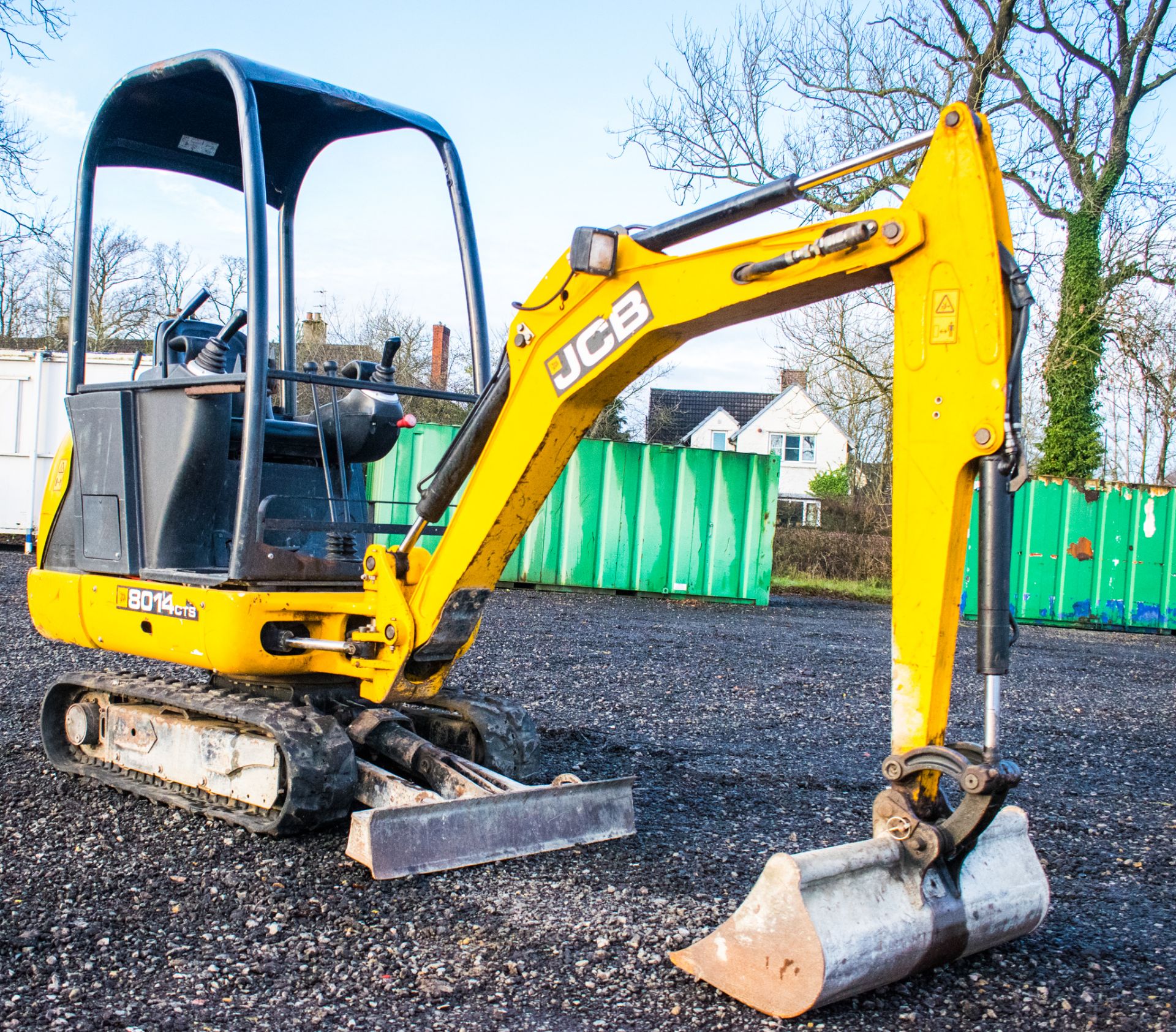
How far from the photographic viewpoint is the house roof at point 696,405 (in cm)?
4847

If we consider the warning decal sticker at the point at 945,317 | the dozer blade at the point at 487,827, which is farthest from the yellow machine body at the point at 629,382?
the dozer blade at the point at 487,827

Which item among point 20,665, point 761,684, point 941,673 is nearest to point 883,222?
point 941,673

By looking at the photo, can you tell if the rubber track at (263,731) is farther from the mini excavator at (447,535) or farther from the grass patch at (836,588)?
the grass patch at (836,588)

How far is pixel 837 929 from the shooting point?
2.91 metres

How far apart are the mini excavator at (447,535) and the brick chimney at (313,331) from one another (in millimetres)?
25316

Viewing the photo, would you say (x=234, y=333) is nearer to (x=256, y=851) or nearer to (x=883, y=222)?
(x=256, y=851)

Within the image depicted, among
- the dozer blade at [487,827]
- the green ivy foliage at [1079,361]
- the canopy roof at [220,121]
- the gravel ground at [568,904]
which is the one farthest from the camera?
the green ivy foliage at [1079,361]

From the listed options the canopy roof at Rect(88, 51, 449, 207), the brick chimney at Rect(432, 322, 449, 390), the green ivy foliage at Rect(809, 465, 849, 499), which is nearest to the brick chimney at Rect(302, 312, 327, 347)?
the brick chimney at Rect(432, 322, 449, 390)

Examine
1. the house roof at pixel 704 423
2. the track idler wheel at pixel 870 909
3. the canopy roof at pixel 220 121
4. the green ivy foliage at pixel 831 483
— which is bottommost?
the track idler wheel at pixel 870 909

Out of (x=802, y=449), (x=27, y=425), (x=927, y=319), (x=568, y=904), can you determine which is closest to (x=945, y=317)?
A: (x=927, y=319)

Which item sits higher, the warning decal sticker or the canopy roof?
the canopy roof

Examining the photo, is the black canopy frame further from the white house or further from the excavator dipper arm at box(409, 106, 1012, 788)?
the white house

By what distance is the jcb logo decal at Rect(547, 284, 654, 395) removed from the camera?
3717 millimetres

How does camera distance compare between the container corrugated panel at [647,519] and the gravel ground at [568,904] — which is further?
the container corrugated panel at [647,519]
